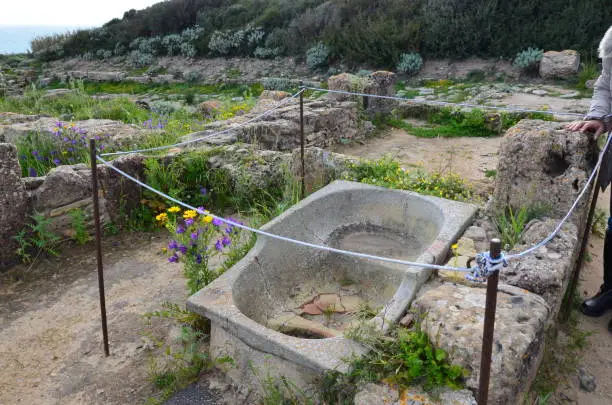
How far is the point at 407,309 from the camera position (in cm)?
290

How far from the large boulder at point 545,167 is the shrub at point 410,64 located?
365 inches

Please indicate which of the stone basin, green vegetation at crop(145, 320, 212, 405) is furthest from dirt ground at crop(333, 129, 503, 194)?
green vegetation at crop(145, 320, 212, 405)

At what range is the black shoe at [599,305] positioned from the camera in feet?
11.9

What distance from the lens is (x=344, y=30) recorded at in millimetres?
14469

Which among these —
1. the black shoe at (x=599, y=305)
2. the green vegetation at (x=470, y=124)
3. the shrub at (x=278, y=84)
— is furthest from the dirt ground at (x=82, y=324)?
the shrub at (x=278, y=84)

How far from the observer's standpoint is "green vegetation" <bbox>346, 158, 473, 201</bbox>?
14.9ft

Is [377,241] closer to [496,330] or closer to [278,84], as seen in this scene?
[496,330]

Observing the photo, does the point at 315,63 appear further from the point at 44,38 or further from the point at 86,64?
the point at 44,38

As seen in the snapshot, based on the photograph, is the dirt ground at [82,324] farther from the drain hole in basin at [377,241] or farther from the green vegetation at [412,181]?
the green vegetation at [412,181]

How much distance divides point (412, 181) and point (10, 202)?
3659 millimetres

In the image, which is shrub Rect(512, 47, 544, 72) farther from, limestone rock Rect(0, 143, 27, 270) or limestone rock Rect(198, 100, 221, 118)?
limestone rock Rect(0, 143, 27, 270)

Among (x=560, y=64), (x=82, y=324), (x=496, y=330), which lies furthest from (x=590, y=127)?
(x=560, y=64)

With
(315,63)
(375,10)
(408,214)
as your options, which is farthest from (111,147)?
(375,10)

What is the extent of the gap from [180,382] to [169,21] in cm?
1926
